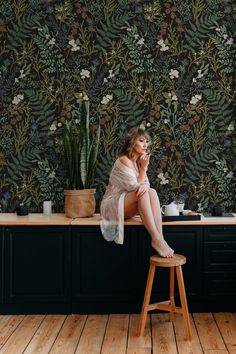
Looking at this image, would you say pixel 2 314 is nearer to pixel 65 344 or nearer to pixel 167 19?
pixel 65 344

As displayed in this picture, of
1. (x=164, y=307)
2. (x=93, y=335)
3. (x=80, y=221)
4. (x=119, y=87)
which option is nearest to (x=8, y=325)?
(x=93, y=335)

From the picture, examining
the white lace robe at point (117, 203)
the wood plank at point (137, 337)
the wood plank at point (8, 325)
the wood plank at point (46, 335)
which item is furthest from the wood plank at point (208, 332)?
the wood plank at point (8, 325)

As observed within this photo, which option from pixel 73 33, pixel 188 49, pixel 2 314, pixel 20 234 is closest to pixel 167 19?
pixel 188 49

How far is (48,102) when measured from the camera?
4973mm

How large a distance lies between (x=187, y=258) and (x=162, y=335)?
733 millimetres

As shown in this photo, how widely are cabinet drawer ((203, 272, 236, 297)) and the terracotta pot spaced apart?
1.15 metres

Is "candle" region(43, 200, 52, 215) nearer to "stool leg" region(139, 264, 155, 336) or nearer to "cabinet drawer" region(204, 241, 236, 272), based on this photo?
"stool leg" region(139, 264, 155, 336)

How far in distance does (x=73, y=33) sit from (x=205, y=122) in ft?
4.90

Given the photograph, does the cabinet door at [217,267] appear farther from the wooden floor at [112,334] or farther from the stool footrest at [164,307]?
the stool footrest at [164,307]

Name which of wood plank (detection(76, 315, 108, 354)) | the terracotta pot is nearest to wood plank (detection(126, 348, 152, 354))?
wood plank (detection(76, 315, 108, 354))

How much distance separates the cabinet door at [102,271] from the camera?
14.3ft

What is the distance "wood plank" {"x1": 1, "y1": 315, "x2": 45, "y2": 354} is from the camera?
362 cm

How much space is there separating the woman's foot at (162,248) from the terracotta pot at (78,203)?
0.77m

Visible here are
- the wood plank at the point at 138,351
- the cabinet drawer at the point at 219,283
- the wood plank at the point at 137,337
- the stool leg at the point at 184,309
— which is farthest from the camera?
the cabinet drawer at the point at 219,283
